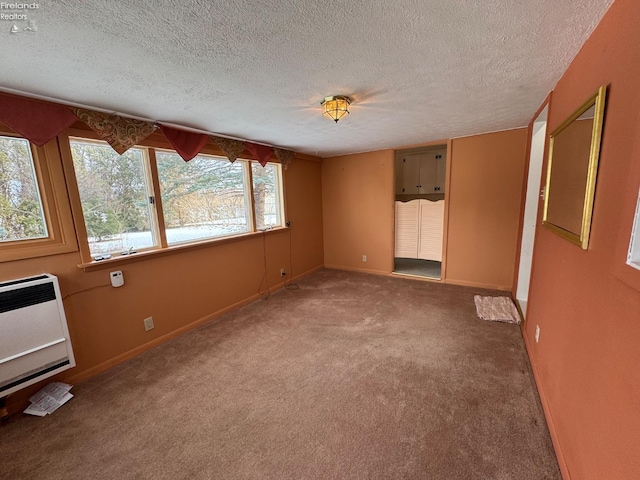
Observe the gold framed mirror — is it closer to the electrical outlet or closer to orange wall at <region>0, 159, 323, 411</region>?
orange wall at <region>0, 159, 323, 411</region>

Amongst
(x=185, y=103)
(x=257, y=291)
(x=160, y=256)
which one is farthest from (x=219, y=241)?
(x=185, y=103)

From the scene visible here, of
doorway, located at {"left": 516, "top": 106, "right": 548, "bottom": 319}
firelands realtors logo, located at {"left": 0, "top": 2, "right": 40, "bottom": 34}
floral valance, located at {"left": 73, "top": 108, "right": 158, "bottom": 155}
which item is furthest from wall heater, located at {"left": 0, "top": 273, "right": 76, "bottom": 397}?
doorway, located at {"left": 516, "top": 106, "right": 548, "bottom": 319}

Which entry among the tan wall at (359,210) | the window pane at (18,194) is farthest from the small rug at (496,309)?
the window pane at (18,194)

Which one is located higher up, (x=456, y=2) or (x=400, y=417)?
(x=456, y=2)

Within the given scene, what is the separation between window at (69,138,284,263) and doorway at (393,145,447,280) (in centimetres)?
245

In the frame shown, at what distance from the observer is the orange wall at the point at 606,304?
0.81m

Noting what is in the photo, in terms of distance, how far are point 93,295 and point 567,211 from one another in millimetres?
3332

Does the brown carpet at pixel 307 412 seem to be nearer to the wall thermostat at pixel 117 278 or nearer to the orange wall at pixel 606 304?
the orange wall at pixel 606 304

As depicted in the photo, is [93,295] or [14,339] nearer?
[14,339]

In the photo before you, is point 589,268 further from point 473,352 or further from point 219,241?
point 219,241

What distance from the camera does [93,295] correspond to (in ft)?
6.84

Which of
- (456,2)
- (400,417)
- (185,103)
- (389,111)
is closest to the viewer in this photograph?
(456,2)

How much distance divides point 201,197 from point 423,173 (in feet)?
12.7

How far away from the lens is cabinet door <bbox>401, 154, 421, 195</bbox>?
4.85 metres
